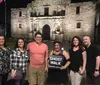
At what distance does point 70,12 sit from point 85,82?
3549 cm

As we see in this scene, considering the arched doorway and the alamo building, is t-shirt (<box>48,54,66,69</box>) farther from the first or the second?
the arched doorway

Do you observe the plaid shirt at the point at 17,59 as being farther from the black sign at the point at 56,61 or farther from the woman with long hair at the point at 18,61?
the black sign at the point at 56,61

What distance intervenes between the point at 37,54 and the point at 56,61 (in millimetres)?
531

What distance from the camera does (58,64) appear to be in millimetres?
6359

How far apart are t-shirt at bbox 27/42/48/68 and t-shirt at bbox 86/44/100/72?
1154 mm

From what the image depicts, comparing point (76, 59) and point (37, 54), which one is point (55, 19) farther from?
point (76, 59)

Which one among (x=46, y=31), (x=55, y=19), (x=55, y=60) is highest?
(x=55, y=19)

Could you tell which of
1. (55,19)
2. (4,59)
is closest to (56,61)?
(4,59)

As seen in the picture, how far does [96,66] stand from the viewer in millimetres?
6180

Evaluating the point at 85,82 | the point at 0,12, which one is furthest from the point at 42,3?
the point at 85,82

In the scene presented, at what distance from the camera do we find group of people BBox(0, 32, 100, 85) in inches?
245

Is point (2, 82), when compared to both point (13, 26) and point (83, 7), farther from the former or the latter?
point (13, 26)

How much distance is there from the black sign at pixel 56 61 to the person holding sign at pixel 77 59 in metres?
0.26

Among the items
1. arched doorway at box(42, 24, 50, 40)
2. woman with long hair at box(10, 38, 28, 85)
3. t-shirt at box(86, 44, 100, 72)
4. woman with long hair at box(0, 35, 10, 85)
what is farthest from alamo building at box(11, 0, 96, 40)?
woman with long hair at box(0, 35, 10, 85)
